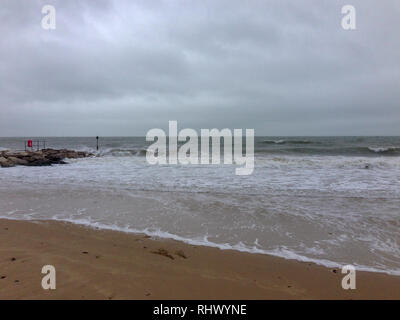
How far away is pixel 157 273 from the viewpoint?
3393 millimetres

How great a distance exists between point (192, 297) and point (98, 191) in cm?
685

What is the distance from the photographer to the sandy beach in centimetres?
295

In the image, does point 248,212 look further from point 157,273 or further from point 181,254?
point 157,273

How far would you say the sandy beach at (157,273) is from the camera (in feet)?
9.68

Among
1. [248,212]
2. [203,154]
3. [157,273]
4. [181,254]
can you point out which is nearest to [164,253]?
[181,254]

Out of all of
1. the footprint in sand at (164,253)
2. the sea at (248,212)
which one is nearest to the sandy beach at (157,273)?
the footprint in sand at (164,253)

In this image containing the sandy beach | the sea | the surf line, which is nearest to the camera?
the sandy beach

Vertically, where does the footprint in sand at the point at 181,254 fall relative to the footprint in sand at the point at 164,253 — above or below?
below

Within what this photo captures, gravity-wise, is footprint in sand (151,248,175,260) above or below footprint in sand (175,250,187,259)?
above

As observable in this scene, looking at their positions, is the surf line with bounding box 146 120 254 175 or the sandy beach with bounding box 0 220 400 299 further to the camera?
the surf line with bounding box 146 120 254 175

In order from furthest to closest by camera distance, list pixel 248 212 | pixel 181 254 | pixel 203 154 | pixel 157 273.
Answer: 1. pixel 203 154
2. pixel 248 212
3. pixel 181 254
4. pixel 157 273

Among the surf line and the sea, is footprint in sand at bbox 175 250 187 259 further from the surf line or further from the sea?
the surf line

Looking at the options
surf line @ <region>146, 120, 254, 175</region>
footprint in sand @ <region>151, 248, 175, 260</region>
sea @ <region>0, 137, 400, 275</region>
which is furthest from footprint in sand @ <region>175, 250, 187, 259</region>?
surf line @ <region>146, 120, 254, 175</region>

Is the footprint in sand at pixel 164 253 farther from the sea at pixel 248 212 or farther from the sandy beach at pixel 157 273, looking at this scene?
the sea at pixel 248 212
